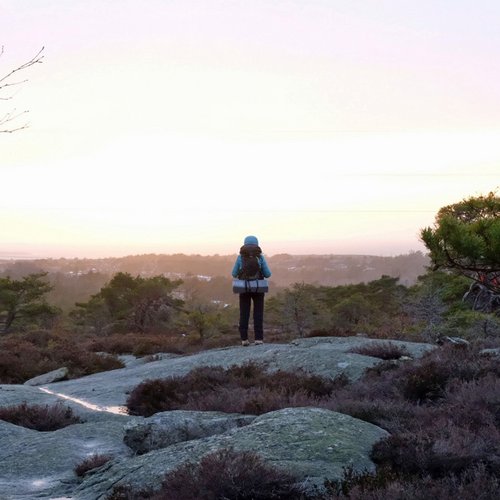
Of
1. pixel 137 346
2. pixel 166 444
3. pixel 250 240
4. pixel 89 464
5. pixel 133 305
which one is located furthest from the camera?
pixel 133 305

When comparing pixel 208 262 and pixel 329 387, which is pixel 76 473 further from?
pixel 208 262

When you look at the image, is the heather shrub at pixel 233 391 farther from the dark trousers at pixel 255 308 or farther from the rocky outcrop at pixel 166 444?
the dark trousers at pixel 255 308

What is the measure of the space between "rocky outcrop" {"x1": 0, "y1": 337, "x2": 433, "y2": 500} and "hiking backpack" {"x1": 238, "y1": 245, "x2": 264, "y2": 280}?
3.62 m

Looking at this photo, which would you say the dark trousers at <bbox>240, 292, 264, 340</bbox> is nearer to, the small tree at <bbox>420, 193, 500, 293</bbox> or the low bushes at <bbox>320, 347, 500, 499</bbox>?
the low bushes at <bbox>320, 347, 500, 499</bbox>

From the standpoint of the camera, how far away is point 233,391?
833cm

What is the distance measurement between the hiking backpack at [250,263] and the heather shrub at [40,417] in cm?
567

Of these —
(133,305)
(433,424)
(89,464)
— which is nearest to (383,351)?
(433,424)

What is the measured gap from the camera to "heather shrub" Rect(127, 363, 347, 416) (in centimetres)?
734

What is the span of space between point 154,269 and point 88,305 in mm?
143367

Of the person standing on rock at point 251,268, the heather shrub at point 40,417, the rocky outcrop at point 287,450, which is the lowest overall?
the heather shrub at point 40,417

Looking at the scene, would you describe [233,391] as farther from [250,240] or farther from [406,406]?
[250,240]

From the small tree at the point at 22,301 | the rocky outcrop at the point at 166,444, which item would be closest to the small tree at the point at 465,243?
the rocky outcrop at the point at 166,444

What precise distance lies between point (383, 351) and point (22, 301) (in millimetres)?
33761

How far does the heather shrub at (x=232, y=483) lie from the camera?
4004 millimetres
